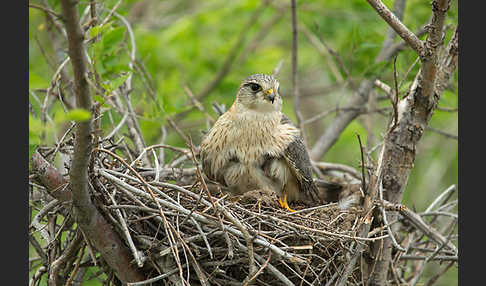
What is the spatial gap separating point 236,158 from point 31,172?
2003 millimetres

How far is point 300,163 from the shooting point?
202 inches

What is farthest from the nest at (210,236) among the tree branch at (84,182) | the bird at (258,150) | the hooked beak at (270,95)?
the hooked beak at (270,95)

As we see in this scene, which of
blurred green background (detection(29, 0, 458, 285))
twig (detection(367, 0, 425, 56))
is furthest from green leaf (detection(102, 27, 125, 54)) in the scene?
twig (detection(367, 0, 425, 56))

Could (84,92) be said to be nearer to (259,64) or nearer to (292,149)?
(292,149)

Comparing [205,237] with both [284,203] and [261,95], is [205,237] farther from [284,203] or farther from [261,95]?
[261,95]

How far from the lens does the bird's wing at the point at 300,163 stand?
5.10 meters

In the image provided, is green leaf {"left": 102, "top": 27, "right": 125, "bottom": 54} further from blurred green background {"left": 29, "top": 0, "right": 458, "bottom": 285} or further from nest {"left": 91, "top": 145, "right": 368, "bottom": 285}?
nest {"left": 91, "top": 145, "right": 368, "bottom": 285}

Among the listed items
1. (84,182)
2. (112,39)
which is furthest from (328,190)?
(84,182)

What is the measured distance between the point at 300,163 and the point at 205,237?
67.5 inches

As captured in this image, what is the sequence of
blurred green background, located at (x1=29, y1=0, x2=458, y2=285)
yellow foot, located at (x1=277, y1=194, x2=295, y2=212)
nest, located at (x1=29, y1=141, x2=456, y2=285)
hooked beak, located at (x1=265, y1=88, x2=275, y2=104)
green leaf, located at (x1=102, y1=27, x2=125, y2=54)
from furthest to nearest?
blurred green background, located at (x1=29, y1=0, x2=458, y2=285), hooked beak, located at (x1=265, y1=88, x2=275, y2=104), yellow foot, located at (x1=277, y1=194, x2=295, y2=212), green leaf, located at (x1=102, y1=27, x2=125, y2=54), nest, located at (x1=29, y1=141, x2=456, y2=285)

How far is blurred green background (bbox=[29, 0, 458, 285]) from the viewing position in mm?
5902

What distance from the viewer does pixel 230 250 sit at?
11.7 ft

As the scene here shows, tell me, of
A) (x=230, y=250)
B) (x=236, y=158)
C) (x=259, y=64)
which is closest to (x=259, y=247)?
(x=230, y=250)

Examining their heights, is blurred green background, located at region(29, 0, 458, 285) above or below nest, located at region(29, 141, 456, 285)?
above
